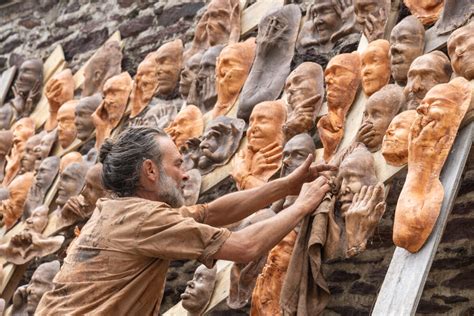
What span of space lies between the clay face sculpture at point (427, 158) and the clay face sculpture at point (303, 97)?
77 cm

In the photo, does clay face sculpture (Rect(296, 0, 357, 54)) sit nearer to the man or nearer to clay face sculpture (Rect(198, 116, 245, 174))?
clay face sculpture (Rect(198, 116, 245, 174))

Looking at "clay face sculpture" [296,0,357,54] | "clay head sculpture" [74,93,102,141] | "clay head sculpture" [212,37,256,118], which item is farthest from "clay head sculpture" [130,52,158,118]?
"clay face sculpture" [296,0,357,54]

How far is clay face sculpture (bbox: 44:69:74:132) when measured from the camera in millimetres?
6895

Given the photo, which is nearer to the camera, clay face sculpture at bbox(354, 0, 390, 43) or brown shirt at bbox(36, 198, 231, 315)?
brown shirt at bbox(36, 198, 231, 315)

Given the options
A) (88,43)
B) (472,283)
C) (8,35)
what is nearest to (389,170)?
(472,283)

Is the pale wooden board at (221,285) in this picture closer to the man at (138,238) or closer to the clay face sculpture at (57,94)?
the man at (138,238)

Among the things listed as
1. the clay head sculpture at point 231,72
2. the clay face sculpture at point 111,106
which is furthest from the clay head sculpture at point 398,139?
the clay face sculpture at point 111,106

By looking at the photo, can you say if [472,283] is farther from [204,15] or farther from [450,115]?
[204,15]

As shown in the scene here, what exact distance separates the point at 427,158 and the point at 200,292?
4.23 ft

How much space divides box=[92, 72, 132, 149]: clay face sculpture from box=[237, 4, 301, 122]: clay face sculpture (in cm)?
122

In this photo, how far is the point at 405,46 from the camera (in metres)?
4.17

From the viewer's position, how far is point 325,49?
193 inches

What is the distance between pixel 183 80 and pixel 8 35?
2.62 metres

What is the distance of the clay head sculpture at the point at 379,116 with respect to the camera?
4.10 metres
